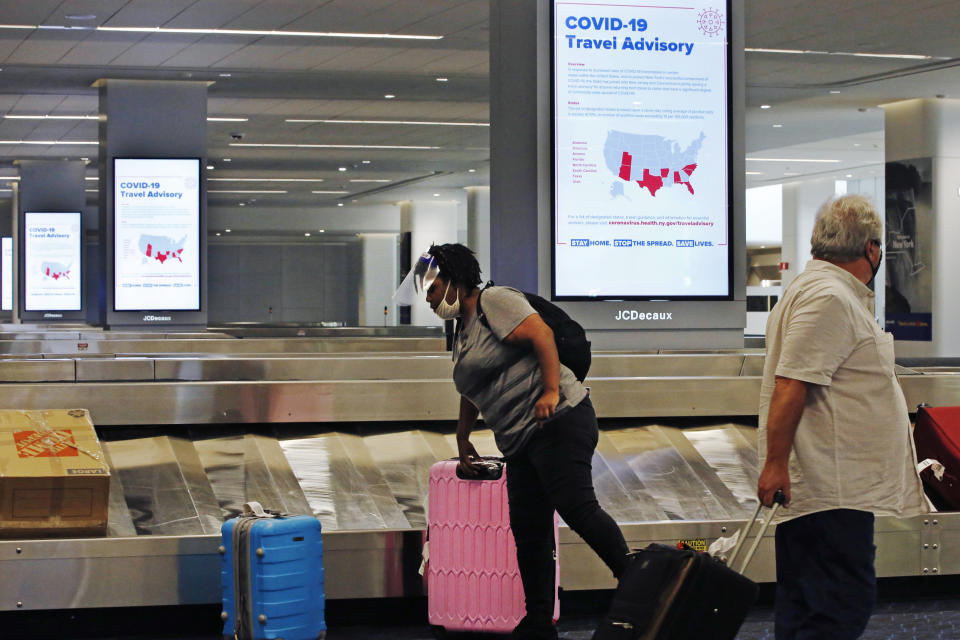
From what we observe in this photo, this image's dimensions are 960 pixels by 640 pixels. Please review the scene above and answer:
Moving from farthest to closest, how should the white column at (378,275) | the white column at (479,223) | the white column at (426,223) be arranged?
the white column at (378,275) < the white column at (426,223) < the white column at (479,223)

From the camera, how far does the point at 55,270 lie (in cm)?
2788

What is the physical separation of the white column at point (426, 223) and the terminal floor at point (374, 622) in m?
32.2

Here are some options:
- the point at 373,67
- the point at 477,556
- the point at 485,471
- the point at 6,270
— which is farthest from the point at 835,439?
the point at 6,270

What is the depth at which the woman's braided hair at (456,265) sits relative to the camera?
4062 millimetres

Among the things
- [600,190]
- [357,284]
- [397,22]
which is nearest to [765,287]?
[357,284]

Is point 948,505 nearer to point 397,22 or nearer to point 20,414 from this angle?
point 20,414

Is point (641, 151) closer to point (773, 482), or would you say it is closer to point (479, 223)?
point (773, 482)

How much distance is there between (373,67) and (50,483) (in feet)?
40.1

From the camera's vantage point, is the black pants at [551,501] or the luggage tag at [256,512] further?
the luggage tag at [256,512]

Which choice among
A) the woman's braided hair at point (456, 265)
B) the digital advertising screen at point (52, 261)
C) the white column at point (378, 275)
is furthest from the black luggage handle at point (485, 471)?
the white column at point (378, 275)

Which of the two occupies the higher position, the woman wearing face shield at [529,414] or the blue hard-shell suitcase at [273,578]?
the woman wearing face shield at [529,414]

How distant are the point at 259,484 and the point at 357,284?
4419cm

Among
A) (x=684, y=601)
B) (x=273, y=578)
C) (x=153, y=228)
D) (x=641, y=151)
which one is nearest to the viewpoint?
(x=684, y=601)

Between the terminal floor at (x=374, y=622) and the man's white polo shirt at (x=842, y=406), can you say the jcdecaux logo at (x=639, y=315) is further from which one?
the man's white polo shirt at (x=842, y=406)
